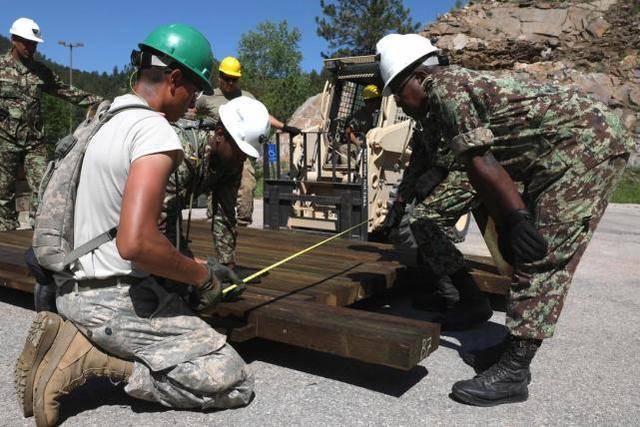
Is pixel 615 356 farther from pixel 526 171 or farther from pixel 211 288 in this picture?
pixel 211 288

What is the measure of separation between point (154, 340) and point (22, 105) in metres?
4.41

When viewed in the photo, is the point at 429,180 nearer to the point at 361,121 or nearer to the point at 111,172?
the point at 111,172

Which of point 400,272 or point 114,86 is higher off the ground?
point 114,86

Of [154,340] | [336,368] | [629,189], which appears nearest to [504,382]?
[336,368]

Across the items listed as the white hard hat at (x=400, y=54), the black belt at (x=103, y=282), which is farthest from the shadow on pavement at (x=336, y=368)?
the white hard hat at (x=400, y=54)

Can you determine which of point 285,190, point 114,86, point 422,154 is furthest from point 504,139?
point 114,86

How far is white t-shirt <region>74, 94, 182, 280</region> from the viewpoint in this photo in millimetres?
2129

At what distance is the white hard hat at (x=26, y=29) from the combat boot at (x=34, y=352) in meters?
4.21

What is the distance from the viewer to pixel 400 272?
420cm

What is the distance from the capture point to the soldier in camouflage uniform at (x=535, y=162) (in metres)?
2.57

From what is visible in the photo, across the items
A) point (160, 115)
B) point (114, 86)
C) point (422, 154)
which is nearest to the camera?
point (160, 115)

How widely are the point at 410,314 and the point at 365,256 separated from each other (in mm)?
726

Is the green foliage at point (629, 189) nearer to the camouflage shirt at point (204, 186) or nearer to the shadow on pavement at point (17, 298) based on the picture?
the camouflage shirt at point (204, 186)

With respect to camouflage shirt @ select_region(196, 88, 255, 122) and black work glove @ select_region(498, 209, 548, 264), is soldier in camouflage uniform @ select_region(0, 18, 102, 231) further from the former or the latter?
black work glove @ select_region(498, 209, 548, 264)
